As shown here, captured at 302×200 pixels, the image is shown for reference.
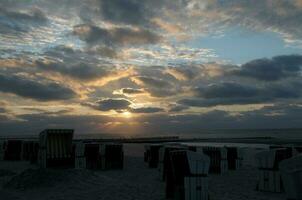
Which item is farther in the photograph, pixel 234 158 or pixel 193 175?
pixel 234 158

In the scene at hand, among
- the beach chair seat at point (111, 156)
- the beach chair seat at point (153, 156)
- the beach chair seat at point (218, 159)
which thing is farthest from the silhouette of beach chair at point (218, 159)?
the beach chair seat at point (111, 156)

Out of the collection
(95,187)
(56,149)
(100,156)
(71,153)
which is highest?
(56,149)

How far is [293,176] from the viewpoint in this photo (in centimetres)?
1054

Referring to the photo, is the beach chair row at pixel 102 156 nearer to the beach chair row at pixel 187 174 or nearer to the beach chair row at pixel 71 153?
the beach chair row at pixel 71 153

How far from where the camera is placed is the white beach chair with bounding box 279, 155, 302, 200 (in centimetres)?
1048

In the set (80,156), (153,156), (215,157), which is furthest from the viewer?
(153,156)

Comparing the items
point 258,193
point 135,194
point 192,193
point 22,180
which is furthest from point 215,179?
point 22,180

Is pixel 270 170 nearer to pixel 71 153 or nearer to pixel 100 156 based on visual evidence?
pixel 71 153

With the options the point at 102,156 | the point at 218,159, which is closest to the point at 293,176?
the point at 218,159

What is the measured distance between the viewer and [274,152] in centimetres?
1647

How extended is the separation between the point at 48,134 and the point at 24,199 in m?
8.82

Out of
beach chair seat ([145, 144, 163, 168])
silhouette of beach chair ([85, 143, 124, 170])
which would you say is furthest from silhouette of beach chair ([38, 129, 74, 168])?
beach chair seat ([145, 144, 163, 168])

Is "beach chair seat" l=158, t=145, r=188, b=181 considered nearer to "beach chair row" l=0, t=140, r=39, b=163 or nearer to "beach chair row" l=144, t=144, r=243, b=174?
"beach chair row" l=144, t=144, r=243, b=174

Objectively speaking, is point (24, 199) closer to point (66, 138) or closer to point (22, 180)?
point (22, 180)
